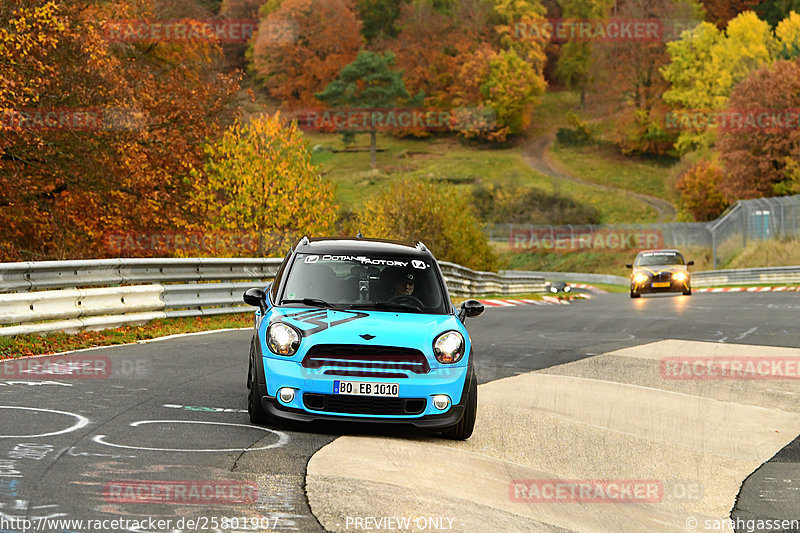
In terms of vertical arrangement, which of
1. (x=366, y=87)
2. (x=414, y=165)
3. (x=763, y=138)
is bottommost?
(x=414, y=165)

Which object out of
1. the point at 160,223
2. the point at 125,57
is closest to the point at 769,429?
the point at 160,223

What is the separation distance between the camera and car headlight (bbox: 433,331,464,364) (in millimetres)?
8516

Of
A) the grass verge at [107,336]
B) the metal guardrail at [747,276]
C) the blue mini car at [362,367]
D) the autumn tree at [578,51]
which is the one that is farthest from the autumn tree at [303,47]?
the blue mini car at [362,367]

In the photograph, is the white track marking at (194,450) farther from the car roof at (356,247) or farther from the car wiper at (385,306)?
the car roof at (356,247)

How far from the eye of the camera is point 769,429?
1056 centimetres

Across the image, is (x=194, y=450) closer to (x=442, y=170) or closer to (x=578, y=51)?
(x=442, y=170)

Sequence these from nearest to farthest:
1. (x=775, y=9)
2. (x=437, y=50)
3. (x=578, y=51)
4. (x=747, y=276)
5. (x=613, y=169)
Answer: (x=747, y=276), (x=613, y=169), (x=775, y=9), (x=437, y=50), (x=578, y=51)

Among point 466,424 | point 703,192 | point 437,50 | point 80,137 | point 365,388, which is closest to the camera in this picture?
point 365,388

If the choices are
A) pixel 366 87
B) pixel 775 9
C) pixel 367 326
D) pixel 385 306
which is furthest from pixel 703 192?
pixel 367 326

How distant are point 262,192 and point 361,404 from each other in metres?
24.7

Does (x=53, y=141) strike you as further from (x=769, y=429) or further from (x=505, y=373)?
(x=769, y=429)

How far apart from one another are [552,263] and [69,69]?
5845cm

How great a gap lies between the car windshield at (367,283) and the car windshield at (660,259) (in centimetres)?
2688

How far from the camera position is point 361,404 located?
827 centimetres
